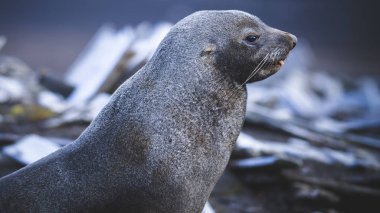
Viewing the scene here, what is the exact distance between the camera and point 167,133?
6.73ft

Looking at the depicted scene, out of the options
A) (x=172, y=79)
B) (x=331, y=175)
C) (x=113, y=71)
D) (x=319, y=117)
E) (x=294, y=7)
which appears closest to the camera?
(x=172, y=79)

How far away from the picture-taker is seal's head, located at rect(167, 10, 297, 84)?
219 centimetres

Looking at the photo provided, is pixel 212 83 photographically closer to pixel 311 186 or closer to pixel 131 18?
pixel 311 186

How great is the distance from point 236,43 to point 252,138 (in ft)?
7.40

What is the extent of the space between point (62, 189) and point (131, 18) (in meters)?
12.8

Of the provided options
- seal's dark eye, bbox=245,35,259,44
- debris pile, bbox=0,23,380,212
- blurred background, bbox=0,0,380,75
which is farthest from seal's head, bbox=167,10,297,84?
blurred background, bbox=0,0,380,75

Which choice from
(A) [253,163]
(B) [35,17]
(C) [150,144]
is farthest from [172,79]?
(B) [35,17]

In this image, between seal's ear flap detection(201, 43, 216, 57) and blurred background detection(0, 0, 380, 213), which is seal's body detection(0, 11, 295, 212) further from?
blurred background detection(0, 0, 380, 213)

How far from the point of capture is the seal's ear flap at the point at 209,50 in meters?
2.17

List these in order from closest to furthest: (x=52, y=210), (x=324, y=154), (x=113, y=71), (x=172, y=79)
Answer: (x=52, y=210) < (x=172, y=79) < (x=324, y=154) < (x=113, y=71)

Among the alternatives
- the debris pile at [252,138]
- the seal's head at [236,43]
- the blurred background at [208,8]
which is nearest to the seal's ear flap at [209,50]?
the seal's head at [236,43]

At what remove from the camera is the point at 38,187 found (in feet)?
6.56

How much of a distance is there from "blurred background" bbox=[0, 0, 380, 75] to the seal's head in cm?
1135

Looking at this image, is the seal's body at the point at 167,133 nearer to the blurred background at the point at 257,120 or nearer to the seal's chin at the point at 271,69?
the seal's chin at the point at 271,69
